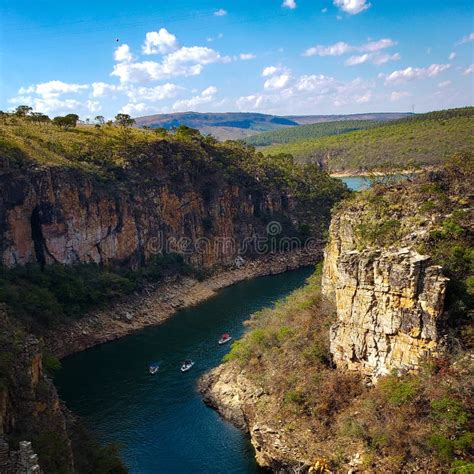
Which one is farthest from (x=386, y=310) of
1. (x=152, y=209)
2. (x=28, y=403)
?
(x=152, y=209)

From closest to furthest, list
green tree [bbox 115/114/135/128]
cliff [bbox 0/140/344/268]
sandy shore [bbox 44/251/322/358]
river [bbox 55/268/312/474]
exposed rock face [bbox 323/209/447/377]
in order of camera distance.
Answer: exposed rock face [bbox 323/209/447/377]
river [bbox 55/268/312/474]
sandy shore [bbox 44/251/322/358]
cliff [bbox 0/140/344/268]
green tree [bbox 115/114/135/128]

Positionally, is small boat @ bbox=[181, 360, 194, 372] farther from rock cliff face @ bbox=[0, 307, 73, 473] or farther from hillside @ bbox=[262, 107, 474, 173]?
hillside @ bbox=[262, 107, 474, 173]

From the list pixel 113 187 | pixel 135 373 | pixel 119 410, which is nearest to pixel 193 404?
pixel 119 410

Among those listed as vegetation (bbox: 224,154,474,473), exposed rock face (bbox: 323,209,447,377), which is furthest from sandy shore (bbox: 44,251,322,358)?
exposed rock face (bbox: 323,209,447,377)

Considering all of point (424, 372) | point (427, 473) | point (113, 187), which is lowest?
point (427, 473)

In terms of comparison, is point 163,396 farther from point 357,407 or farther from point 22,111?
point 22,111

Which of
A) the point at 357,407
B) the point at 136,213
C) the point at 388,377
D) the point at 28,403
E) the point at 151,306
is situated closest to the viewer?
the point at 28,403

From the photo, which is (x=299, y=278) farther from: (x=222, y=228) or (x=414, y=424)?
(x=414, y=424)
